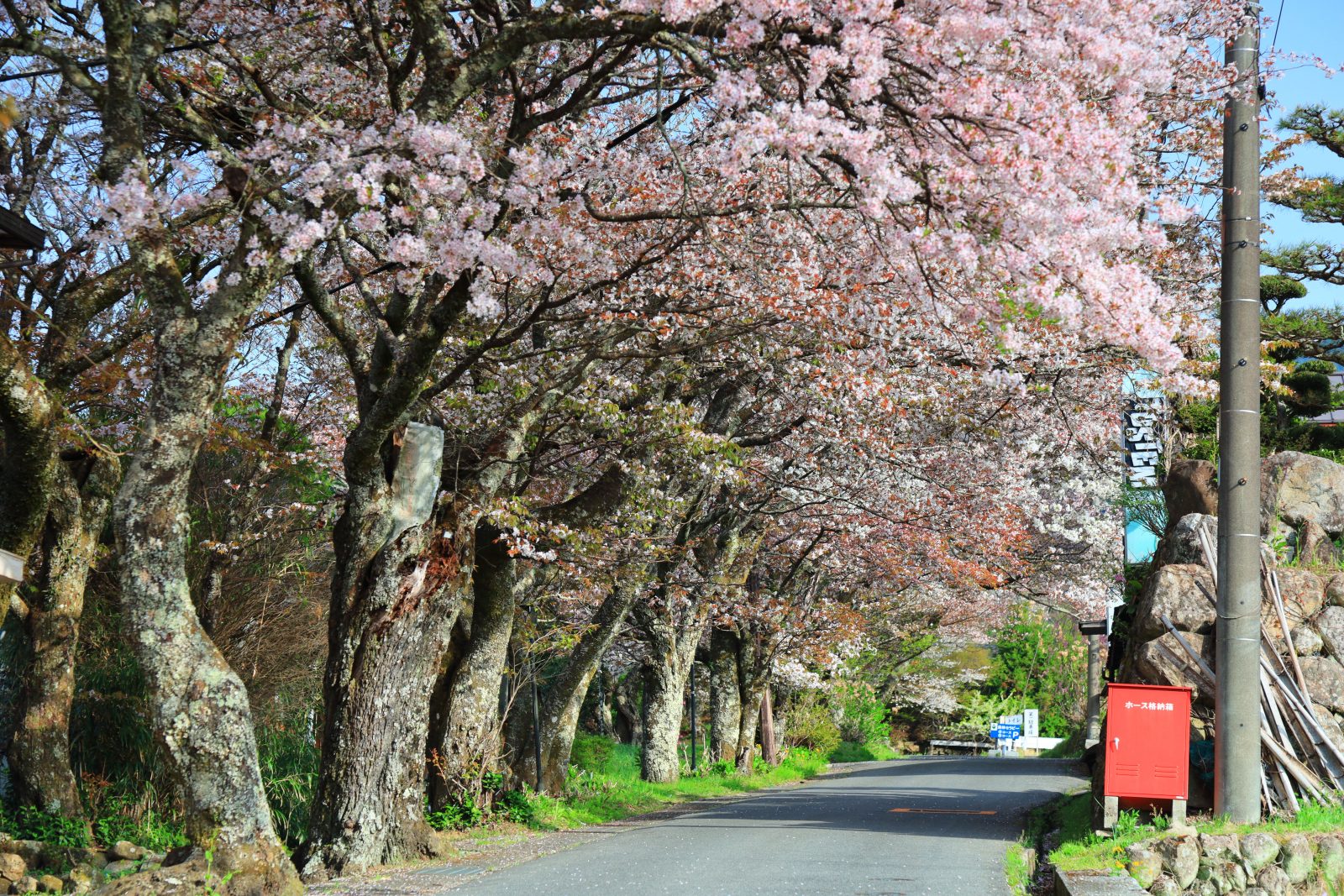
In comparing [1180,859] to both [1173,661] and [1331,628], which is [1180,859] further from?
[1331,628]

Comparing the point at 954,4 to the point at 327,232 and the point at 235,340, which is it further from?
the point at 235,340

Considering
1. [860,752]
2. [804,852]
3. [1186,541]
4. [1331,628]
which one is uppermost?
[1186,541]

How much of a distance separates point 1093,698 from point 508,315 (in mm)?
27878

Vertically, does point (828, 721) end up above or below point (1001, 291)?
below

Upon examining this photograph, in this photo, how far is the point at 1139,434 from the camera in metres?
22.1

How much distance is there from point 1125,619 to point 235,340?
12662 millimetres

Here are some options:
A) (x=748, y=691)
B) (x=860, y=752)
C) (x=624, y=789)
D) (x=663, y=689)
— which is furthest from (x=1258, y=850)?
(x=860, y=752)

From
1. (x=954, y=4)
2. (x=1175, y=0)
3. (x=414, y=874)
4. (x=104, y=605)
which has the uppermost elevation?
(x=1175, y=0)

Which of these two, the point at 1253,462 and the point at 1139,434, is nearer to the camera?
the point at 1253,462

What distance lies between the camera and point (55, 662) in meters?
12.5

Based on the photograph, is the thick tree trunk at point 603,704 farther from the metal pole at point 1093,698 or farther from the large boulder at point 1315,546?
the large boulder at point 1315,546

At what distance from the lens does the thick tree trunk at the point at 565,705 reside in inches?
711

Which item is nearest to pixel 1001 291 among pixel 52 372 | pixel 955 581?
pixel 52 372

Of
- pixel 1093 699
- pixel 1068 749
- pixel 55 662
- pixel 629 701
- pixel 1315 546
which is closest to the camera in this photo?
pixel 55 662
